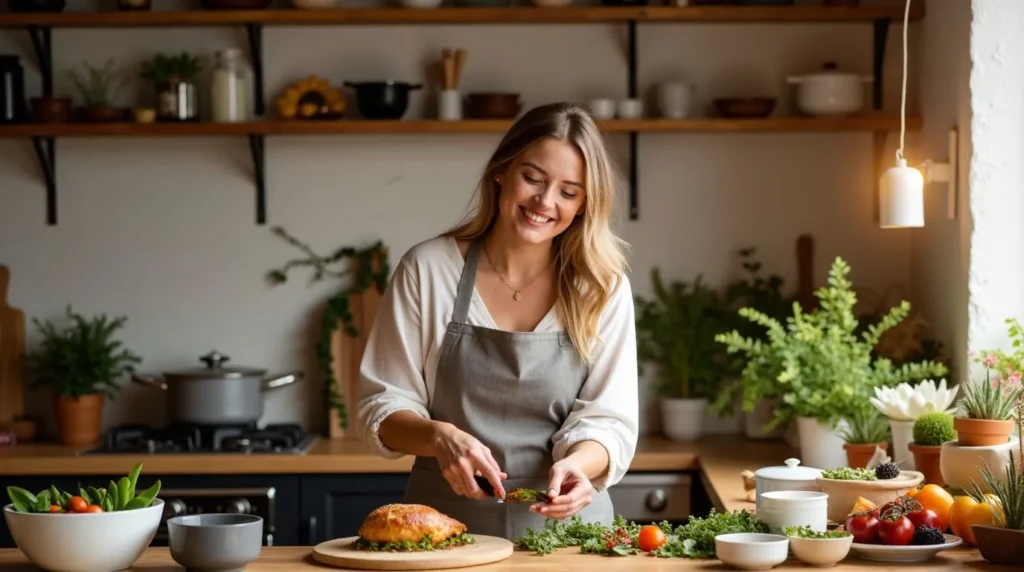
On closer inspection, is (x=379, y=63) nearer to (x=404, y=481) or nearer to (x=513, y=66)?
(x=513, y=66)

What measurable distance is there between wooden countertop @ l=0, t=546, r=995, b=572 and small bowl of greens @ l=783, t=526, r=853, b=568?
17 millimetres

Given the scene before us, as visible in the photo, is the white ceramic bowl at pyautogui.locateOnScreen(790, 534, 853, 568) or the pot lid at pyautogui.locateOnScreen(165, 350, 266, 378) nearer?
the white ceramic bowl at pyautogui.locateOnScreen(790, 534, 853, 568)

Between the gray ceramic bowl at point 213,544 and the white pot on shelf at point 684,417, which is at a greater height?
the gray ceramic bowl at point 213,544

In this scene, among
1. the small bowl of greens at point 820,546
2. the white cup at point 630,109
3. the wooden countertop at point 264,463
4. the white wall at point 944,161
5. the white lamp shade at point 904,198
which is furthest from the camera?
the white cup at point 630,109

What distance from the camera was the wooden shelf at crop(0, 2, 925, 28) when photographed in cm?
412

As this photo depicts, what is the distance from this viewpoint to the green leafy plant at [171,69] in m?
4.28

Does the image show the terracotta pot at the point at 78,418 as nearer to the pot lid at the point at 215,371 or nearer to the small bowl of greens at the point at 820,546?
the pot lid at the point at 215,371

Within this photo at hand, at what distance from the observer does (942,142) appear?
12.7 feet

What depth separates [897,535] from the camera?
224 centimetres

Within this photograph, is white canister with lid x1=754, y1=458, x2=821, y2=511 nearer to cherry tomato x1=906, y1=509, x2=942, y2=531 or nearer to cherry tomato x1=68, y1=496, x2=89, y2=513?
cherry tomato x1=906, y1=509, x2=942, y2=531

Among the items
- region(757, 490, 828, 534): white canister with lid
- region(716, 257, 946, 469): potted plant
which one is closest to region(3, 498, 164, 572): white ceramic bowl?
region(757, 490, 828, 534): white canister with lid

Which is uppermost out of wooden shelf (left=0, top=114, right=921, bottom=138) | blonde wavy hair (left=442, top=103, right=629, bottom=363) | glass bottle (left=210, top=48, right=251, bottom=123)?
glass bottle (left=210, top=48, right=251, bottom=123)

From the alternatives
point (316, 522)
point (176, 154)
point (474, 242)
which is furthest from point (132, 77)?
point (474, 242)

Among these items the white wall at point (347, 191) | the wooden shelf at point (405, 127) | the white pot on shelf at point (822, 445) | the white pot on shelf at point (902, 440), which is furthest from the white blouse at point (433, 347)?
the white wall at point (347, 191)
